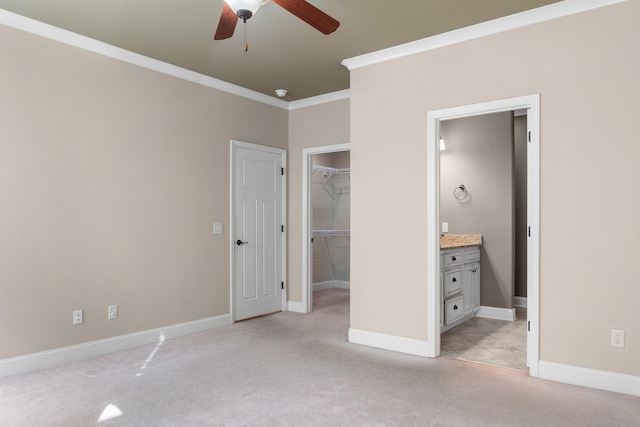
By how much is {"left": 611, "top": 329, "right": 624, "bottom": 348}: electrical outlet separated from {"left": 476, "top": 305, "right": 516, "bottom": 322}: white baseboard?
2.12m

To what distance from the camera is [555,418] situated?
2.48m

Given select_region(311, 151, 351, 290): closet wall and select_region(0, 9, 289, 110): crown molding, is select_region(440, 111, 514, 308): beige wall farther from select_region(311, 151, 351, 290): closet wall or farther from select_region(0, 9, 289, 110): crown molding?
select_region(0, 9, 289, 110): crown molding

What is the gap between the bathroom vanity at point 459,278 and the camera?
431cm

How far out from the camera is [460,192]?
545cm

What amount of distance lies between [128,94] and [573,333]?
4.11 meters

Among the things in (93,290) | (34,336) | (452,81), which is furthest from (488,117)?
(34,336)

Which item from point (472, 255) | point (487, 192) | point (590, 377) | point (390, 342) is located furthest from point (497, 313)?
point (590, 377)

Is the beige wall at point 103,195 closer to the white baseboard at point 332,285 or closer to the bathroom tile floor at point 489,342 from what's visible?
the bathroom tile floor at point 489,342

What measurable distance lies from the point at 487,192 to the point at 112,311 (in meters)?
4.27

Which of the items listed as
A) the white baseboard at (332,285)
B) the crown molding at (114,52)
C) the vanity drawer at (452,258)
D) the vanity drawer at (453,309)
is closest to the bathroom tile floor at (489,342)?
the vanity drawer at (453,309)

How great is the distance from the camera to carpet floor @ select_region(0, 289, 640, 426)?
2.48 m

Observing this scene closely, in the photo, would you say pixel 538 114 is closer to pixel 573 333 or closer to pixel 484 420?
pixel 573 333

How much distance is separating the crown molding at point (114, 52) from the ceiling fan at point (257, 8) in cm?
181

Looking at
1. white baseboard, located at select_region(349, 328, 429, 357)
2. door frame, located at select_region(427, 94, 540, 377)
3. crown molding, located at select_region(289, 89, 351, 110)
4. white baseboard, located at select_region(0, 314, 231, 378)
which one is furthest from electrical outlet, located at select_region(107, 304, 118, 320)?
crown molding, located at select_region(289, 89, 351, 110)
